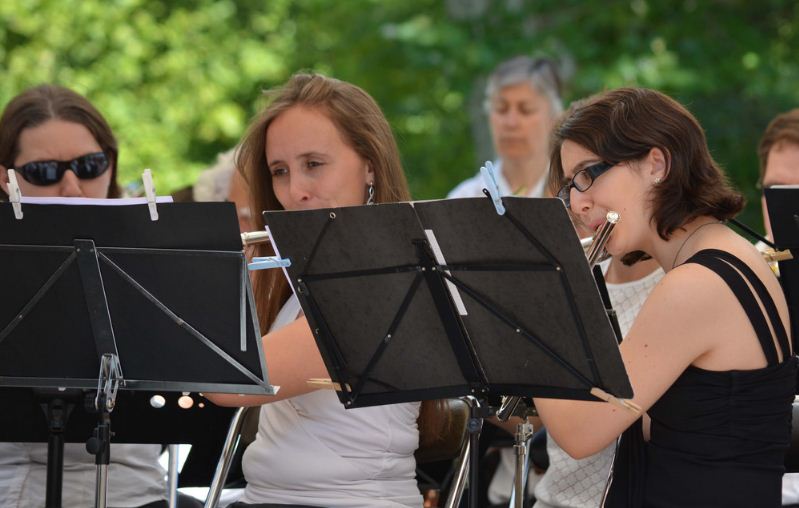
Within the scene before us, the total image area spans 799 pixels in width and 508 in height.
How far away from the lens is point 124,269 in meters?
2.50

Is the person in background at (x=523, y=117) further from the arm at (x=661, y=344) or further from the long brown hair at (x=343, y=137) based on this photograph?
the arm at (x=661, y=344)

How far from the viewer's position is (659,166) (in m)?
2.70

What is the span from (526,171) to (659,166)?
2.76m

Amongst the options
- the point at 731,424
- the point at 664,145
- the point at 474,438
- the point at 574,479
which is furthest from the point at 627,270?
the point at 474,438

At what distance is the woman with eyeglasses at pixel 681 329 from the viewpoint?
8.25 ft

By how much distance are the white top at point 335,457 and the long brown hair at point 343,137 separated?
0.61 ft

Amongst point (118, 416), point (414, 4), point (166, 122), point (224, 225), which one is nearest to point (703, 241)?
point (224, 225)

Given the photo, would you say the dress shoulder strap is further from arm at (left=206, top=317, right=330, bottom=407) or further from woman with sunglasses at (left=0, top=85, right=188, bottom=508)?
woman with sunglasses at (left=0, top=85, right=188, bottom=508)

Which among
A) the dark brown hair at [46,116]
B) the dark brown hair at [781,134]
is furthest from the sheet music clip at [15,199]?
the dark brown hair at [781,134]

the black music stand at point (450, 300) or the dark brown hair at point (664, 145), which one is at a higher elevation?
the dark brown hair at point (664, 145)

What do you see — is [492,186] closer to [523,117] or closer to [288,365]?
[288,365]

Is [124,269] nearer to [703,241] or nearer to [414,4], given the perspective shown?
[703,241]

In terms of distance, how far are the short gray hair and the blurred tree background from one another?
66 cm

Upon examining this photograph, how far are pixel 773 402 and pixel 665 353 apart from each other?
313 mm
